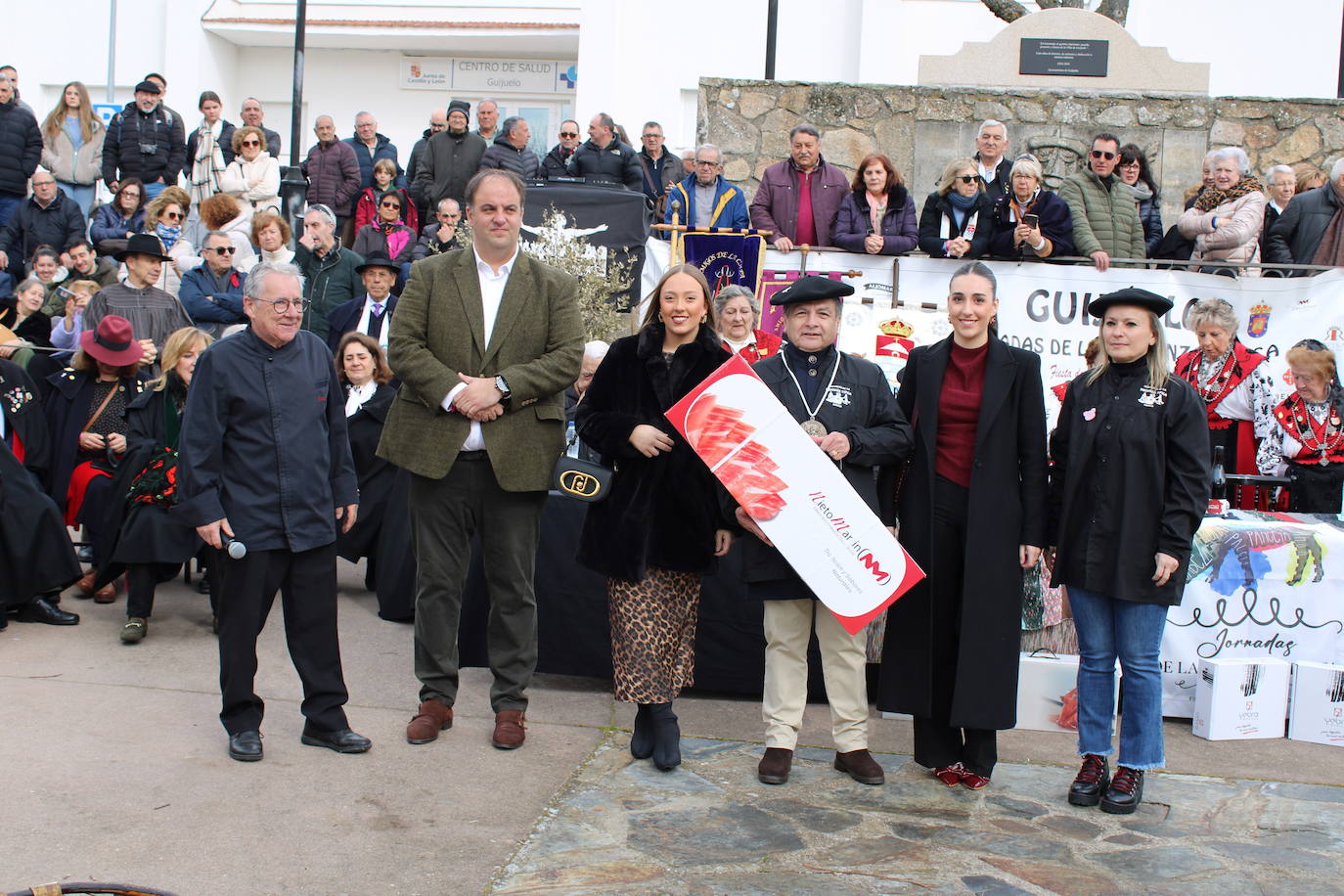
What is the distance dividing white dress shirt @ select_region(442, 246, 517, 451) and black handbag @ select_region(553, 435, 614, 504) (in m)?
0.31

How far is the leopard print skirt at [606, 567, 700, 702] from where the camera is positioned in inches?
179

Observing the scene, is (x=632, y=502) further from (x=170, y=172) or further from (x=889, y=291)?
(x=170, y=172)

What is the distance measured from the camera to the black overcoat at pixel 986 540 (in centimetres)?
432

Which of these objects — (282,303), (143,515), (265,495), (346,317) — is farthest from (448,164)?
(265,495)

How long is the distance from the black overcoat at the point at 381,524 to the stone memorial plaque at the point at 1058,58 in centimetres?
693

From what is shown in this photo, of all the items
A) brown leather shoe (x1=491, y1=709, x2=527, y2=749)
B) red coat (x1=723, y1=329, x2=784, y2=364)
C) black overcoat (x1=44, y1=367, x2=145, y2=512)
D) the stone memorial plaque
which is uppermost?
the stone memorial plaque

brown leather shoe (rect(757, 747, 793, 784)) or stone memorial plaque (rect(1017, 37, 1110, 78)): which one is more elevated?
stone memorial plaque (rect(1017, 37, 1110, 78))

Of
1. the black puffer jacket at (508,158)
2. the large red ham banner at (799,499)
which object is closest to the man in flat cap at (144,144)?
the black puffer jacket at (508,158)

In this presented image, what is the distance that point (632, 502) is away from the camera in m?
4.53

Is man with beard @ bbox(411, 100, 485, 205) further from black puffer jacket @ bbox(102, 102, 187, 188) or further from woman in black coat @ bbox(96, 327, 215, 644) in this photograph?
woman in black coat @ bbox(96, 327, 215, 644)

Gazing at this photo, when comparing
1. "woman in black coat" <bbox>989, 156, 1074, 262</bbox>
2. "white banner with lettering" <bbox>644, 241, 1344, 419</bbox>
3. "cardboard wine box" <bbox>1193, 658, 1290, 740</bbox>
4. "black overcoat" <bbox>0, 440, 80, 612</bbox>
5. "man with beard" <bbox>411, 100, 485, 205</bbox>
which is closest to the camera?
"cardboard wine box" <bbox>1193, 658, 1290, 740</bbox>

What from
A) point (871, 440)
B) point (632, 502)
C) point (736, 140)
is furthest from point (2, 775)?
point (736, 140)

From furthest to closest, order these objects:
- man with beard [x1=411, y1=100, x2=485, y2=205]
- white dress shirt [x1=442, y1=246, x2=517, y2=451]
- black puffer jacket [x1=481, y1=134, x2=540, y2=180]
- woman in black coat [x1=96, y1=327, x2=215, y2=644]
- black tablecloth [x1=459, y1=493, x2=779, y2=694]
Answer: man with beard [x1=411, y1=100, x2=485, y2=205] → black puffer jacket [x1=481, y1=134, x2=540, y2=180] → woman in black coat [x1=96, y1=327, x2=215, y2=644] → black tablecloth [x1=459, y1=493, x2=779, y2=694] → white dress shirt [x1=442, y1=246, x2=517, y2=451]

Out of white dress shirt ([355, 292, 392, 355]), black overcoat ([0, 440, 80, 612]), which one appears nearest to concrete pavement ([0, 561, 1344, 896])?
black overcoat ([0, 440, 80, 612])
